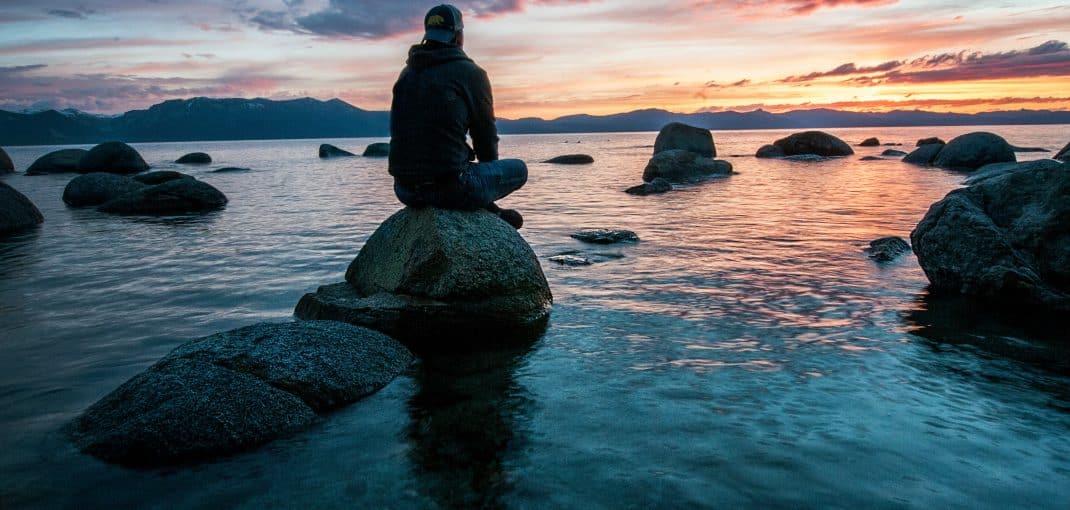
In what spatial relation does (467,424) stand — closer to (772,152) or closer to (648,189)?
(648,189)

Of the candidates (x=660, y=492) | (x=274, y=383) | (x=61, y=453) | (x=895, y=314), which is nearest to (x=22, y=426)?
(x=61, y=453)

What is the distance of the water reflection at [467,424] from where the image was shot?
372cm

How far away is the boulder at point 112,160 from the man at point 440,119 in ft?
131

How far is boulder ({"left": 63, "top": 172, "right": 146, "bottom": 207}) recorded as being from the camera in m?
21.9

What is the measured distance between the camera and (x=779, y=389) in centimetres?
510

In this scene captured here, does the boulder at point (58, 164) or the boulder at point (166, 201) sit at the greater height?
the boulder at point (58, 164)

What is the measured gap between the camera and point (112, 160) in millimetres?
39375

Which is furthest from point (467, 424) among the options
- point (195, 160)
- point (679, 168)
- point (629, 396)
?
point (195, 160)

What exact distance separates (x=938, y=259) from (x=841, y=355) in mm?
3818

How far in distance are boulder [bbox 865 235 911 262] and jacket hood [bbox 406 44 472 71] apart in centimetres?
787

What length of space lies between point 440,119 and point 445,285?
1.83 metres

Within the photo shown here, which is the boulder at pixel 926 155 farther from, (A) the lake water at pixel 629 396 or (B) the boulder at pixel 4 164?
(B) the boulder at pixel 4 164

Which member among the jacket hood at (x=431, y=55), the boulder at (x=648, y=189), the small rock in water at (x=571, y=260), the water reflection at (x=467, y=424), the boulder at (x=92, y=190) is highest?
the jacket hood at (x=431, y=55)

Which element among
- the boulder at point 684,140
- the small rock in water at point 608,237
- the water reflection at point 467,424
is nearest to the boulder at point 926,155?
the boulder at point 684,140
